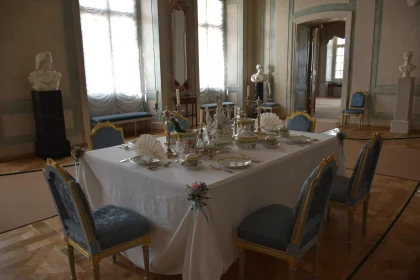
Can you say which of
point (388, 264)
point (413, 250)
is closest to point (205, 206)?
point (388, 264)

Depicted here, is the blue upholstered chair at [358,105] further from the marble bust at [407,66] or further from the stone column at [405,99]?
the marble bust at [407,66]

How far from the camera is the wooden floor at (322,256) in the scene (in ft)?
7.07

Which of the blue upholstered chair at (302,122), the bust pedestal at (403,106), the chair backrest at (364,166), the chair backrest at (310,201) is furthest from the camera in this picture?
the bust pedestal at (403,106)

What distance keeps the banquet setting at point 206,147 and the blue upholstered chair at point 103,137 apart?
1 cm

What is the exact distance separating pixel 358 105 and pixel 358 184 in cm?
555

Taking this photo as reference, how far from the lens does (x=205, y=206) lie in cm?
166

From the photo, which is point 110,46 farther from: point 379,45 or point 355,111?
point 379,45

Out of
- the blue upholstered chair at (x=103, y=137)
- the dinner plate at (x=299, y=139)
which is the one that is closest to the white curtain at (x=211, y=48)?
the blue upholstered chair at (x=103, y=137)

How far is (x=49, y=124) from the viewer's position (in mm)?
5102

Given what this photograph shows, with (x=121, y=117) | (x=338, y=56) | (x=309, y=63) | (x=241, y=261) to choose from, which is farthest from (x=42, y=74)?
(x=338, y=56)

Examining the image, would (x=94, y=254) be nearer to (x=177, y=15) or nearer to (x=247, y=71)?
(x=177, y=15)

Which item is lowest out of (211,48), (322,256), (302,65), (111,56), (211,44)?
(322,256)

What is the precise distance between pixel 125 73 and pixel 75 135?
5.81 ft

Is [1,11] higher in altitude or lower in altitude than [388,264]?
higher
